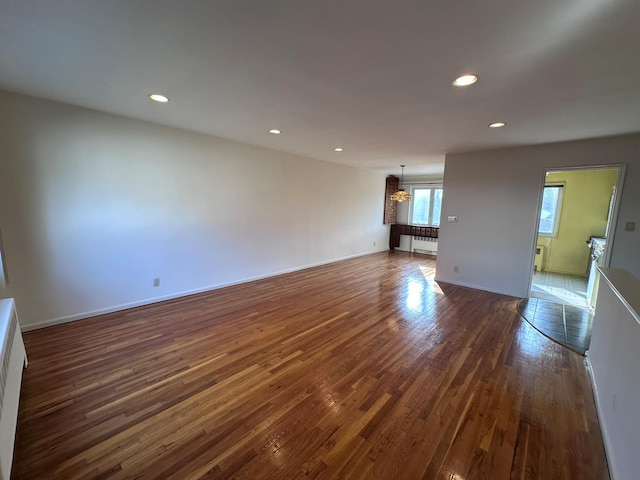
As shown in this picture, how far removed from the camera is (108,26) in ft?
5.21

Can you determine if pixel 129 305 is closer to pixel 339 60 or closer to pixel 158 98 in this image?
pixel 158 98

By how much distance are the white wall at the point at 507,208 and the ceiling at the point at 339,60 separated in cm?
57

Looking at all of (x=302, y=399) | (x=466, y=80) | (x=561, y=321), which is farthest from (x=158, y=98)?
(x=561, y=321)

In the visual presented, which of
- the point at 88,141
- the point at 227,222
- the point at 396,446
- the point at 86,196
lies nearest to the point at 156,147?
the point at 88,141

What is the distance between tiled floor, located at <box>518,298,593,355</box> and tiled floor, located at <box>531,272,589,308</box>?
1.06 ft

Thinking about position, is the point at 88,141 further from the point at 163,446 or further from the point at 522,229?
the point at 522,229

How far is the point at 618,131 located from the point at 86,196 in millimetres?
6306

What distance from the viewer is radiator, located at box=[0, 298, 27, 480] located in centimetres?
132

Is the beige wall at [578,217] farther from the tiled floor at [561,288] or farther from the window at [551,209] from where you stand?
the tiled floor at [561,288]

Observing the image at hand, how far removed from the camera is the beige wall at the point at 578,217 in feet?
18.1

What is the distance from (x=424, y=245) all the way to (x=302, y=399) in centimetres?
698

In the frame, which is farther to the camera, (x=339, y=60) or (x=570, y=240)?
(x=570, y=240)

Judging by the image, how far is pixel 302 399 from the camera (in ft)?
6.72

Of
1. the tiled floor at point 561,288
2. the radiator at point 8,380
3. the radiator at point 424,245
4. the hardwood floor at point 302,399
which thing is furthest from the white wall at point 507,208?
the radiator at point 8,380
